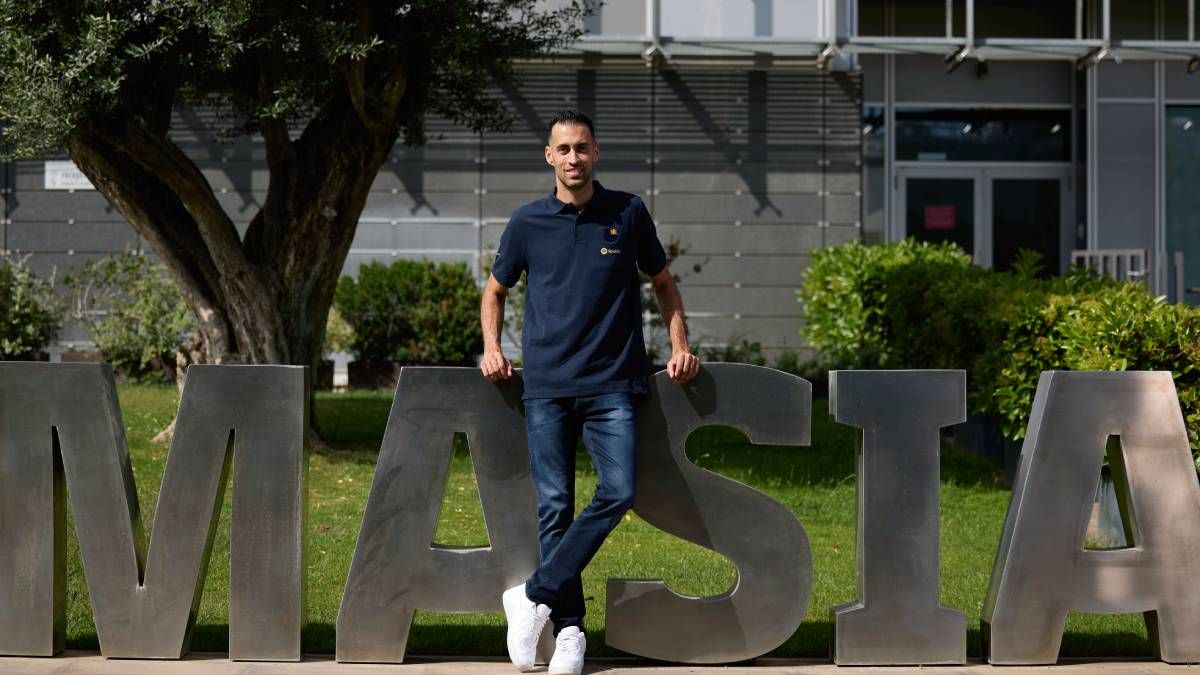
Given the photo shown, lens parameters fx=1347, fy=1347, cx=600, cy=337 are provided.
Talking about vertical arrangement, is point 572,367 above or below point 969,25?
below

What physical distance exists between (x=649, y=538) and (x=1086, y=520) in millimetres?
3116

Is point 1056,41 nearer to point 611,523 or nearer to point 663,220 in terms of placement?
point 663,220

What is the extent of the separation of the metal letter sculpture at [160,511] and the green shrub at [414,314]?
10.0 metres

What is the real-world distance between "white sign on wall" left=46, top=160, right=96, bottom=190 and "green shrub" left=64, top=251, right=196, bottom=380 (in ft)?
4.82

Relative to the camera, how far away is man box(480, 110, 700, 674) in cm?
480

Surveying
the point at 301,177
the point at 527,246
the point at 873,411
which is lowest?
the point at 873,411

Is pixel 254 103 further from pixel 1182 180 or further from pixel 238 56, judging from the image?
pixel 1182 180

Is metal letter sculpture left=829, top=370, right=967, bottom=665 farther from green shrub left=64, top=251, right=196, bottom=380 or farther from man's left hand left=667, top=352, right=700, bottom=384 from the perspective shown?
green shrub left=64, top=251, right=196, bottom=380

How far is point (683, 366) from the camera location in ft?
16.1

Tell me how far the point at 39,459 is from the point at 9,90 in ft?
12.5

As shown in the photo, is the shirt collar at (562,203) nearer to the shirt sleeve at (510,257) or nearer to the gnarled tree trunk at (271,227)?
the shirt sleeve at (510,257)

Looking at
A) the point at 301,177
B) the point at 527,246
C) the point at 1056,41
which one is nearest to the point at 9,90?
the point at 301,177

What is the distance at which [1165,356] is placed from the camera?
734 cm

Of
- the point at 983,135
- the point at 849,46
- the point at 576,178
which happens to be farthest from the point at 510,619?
the point at 983,135
